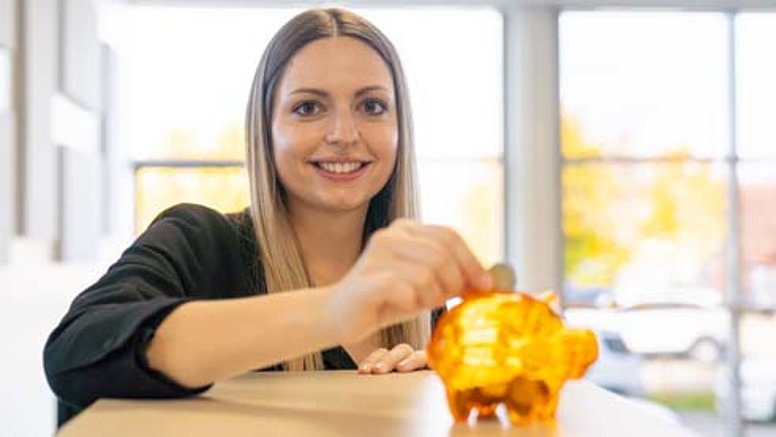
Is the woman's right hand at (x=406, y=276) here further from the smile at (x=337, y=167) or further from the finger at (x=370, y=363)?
the smile at (x=337, y=167)

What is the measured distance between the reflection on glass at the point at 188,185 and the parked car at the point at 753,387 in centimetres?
236

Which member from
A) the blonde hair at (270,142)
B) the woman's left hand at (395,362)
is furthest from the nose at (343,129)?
the woman's left hand at (395,362)

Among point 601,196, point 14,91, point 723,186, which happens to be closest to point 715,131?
point 723,186

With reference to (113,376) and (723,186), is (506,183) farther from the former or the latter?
(113,376)

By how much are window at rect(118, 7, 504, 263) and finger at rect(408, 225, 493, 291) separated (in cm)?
357

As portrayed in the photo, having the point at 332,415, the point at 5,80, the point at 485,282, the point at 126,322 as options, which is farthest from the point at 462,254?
the point at 5,80

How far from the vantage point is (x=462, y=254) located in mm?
732

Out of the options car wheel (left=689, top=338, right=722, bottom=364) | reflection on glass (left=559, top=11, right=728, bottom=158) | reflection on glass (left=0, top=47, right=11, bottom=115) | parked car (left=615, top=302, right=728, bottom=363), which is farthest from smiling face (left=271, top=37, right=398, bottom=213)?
car wheel (left=689, top=338, right=722, bottom=364)

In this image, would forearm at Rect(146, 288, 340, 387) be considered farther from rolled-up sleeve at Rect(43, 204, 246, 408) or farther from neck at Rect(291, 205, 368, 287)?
neck at Rect(291, 205, 368, 287)

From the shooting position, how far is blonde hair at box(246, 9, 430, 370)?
1400 mm

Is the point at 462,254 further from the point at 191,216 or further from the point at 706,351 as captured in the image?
the point at 706,351

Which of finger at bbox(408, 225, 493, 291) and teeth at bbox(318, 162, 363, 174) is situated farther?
teeth at bbox(318, 162, 363, 174)

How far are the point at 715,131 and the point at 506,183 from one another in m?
0.98

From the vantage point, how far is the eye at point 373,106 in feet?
4.50
